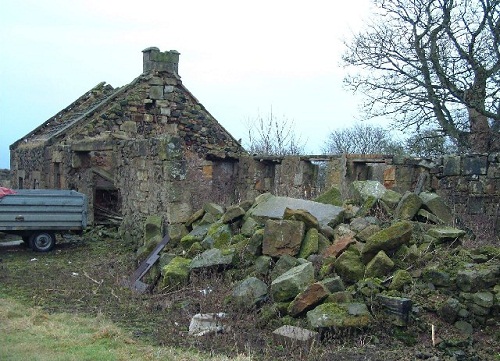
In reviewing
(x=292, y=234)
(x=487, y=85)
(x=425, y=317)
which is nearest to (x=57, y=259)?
(x=292, y=234)

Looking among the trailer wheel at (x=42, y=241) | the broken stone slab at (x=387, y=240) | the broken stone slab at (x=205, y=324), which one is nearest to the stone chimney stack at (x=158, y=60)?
the trailer wheel at (x=42, y=241)

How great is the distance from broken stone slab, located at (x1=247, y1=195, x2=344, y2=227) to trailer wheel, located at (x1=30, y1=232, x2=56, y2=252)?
19.2ft

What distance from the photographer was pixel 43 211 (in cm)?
1305

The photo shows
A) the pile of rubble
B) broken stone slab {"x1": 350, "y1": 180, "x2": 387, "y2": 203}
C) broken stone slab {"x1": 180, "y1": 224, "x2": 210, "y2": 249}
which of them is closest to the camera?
the pile of rubble

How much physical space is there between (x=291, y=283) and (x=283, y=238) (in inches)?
47.7

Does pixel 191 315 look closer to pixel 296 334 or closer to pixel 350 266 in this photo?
pixel 296 334

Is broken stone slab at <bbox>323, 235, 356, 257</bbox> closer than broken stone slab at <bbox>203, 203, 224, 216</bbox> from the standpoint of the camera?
Yes

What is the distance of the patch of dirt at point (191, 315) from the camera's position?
229 inches

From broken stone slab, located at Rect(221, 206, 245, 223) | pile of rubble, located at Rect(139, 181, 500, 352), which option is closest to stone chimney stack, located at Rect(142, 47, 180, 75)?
pile of rubble, located at Rect(139, 181, 500, 352)

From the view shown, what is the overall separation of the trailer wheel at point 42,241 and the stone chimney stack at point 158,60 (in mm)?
6686

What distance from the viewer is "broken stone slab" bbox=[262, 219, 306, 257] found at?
8.00 metres

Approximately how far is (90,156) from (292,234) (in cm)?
1000

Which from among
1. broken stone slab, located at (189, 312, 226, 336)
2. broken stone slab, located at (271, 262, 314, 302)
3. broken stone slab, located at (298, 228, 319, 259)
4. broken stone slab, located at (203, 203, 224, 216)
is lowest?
broken stone slab, located at (189, 312, 226, 336)

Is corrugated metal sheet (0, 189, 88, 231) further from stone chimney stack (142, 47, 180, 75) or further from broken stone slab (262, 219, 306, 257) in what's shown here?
broken stone slab (262, 219, 306, 257)
